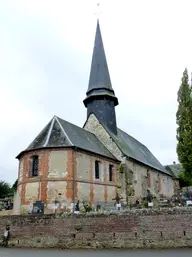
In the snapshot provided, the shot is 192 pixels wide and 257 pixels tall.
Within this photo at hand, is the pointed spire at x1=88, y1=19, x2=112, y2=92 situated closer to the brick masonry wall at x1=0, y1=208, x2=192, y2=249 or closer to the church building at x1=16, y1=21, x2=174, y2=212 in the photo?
the church building at x1=16, y1=21, x2=174, y2=212

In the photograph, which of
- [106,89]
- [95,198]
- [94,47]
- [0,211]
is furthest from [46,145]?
[94,47]

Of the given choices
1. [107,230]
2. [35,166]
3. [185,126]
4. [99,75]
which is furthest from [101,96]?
[107,230]

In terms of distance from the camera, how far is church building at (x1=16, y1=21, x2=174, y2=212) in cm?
1927

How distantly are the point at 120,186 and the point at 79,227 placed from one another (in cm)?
953

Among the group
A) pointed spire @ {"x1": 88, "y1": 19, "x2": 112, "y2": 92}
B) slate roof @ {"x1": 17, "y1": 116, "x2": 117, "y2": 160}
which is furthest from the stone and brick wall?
pointed spire @ {"x1": 88, "y1": 19, "x2": 112, "y2": 92}

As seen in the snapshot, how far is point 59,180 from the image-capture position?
19188 mm

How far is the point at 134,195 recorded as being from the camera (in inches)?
950

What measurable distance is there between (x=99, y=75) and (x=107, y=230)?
19261 mm

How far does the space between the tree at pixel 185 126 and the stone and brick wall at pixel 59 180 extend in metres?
6.72

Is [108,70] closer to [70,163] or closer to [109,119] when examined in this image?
[109,119]

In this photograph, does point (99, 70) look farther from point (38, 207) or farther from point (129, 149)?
point (38, 207)

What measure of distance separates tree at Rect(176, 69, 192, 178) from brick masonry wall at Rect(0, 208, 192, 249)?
245 inches

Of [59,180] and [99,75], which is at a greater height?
[99,75]

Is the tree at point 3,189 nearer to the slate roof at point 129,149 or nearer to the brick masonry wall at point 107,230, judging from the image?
the slate roof at point 129,149
